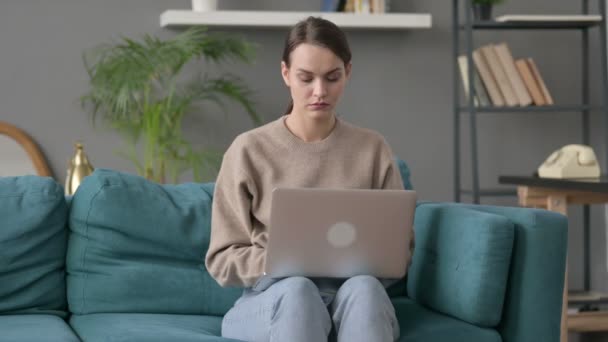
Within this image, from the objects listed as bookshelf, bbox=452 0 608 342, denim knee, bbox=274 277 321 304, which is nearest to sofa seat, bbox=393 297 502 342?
denim knee, bbox=274 277 321 304

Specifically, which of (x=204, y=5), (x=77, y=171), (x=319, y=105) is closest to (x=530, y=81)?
(x=204, y=5)

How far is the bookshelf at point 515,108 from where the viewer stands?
162 inches

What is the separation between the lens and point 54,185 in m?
2.47

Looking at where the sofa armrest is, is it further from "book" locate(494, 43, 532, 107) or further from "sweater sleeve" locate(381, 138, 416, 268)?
"book" locate(494, 43, 532, 107)

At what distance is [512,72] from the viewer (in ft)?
13.8

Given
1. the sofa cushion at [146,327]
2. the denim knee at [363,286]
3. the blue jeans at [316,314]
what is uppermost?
the denim knee at [363,286]

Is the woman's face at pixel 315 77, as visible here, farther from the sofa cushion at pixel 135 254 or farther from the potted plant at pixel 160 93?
the potted plant at pixel 160 93

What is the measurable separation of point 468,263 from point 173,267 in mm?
746

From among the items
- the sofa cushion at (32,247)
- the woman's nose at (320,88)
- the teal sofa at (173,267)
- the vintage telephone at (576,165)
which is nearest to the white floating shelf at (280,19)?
the vintage telephone at (576,165)

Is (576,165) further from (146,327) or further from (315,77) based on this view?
(146,327)

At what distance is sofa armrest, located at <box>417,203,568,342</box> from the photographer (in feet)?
7.06

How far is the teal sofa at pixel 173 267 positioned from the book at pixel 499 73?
1875mm

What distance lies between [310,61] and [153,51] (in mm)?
1532

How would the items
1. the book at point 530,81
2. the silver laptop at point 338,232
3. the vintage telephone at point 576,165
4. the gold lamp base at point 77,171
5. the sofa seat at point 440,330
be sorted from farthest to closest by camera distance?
the book at point 530,81 → the vintage telephone at point 576,165 → the gold lamp base at point 77,171 → the sofa seat at point 440,330 → the silver laptop at point 338,232
